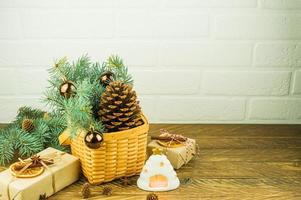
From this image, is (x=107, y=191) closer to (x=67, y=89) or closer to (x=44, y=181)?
(x=44, y=181)

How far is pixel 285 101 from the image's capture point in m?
1.32

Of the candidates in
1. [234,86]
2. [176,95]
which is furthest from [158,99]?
[234,86]

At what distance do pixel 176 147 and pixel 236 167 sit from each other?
0.50 feet

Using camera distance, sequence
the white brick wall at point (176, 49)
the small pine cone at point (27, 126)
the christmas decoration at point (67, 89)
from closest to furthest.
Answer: the christmas decoration at point (67, 89)
the small pine cone at point (27, 126)
the white brick wall at point (176, 49)

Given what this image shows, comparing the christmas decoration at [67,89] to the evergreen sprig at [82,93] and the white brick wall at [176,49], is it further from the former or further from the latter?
the white brick wall at [176,49]

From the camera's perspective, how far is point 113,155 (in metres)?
0.91

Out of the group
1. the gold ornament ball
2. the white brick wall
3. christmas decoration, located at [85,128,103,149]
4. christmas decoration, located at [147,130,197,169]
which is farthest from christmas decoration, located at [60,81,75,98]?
the white brick wall

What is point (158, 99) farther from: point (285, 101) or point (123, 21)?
point (285, 101)

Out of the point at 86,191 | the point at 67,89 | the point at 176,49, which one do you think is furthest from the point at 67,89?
the point at 176,49

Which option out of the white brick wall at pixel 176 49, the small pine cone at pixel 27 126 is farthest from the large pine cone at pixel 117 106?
the white brick wall at pixel 176 49

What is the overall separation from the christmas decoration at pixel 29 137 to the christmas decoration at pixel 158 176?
235mm

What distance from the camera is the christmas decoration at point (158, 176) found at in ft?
2.99

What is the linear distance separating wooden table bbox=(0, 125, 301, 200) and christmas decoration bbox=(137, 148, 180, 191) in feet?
0.05

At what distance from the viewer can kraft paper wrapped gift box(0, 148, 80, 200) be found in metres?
0.82
